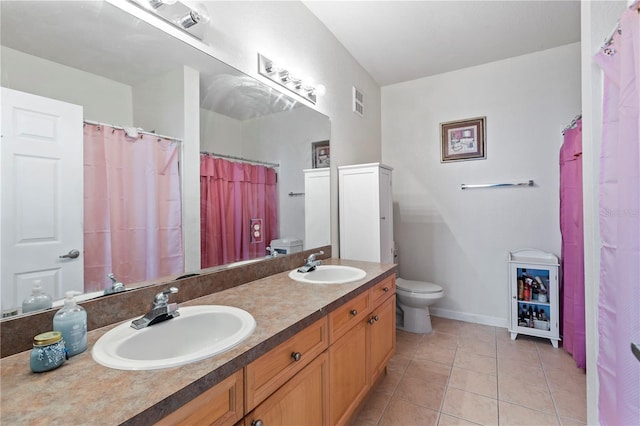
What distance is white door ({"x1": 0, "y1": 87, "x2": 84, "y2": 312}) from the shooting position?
2.63 feet

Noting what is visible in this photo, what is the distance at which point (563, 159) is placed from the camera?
242 centimetres

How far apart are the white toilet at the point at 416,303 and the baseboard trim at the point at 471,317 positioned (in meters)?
0.43

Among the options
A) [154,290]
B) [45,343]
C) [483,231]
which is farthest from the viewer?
[483,231]

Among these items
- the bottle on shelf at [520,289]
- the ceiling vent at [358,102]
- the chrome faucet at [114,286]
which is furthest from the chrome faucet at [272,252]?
the bottle on shelf at [520,289]

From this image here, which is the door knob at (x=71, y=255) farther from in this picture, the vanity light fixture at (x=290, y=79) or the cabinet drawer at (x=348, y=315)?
the vanity light fixture at (x=290, y=79)

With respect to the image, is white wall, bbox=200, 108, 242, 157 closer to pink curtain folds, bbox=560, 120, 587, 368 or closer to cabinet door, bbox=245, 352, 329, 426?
cabinet door, bbox=245, 352, 329, 426

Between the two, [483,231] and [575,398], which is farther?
[483,231]

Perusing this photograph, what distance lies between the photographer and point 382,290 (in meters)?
1.79

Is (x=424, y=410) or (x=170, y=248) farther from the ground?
(x=170, y=248)

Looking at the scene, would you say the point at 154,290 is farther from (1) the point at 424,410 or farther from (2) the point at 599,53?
(2) the point at 599,53

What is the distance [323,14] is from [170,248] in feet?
6.73

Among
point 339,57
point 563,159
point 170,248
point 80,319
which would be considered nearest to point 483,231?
point 563,159

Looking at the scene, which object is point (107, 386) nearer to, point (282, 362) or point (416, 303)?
point (282, 362)

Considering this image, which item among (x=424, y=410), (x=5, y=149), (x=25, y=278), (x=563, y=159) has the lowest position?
(x=424, y=410)
